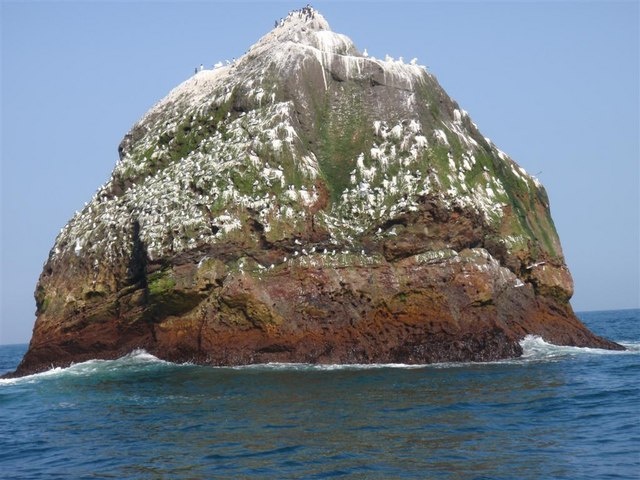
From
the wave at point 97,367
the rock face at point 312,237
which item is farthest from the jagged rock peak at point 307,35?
the wave at point 97,367

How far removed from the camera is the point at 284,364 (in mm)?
36969

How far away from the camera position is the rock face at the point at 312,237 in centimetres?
3803

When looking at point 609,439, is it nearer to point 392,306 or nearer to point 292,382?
point 292,382

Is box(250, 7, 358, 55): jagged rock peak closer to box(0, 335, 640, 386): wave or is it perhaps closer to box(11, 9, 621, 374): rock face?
box(11, 9, 621, 374): rock face

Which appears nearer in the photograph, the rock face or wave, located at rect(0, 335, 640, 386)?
wave, located at rect(0, 335, 640, 386)

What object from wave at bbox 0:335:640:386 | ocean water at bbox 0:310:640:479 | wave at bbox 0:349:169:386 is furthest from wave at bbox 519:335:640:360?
wave at bbox 0:349:169:386

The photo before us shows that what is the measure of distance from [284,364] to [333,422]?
41.3 ft

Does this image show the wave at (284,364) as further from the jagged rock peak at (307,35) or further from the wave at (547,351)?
the jagged rock peak at (307,35)

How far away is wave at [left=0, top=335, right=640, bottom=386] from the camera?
118 feet

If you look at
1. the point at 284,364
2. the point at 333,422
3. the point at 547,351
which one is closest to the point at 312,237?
the point at 284,364

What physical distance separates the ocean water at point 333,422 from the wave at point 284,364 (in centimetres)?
39

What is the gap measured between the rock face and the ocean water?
243 centimetres

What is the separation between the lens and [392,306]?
38.0m

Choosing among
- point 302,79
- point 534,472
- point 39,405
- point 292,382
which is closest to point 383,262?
point 292,382
